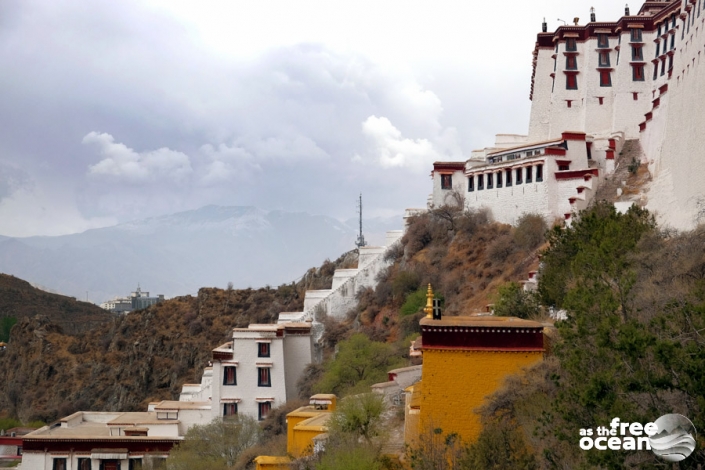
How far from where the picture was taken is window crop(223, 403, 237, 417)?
42844 millimetres

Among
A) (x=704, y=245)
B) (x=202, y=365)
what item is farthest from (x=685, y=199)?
(x=202, y=365)

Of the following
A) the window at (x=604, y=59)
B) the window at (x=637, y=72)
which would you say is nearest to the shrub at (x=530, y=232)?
the window at (x=637, y=72)

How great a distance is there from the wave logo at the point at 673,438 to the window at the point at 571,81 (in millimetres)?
40560

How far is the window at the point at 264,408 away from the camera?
43.2 m

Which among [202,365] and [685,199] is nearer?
[685,199]

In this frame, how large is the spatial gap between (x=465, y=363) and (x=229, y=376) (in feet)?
80.8

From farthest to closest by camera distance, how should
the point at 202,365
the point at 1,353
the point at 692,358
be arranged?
the point at 1,353, the point at 202,365, the point at 692,358

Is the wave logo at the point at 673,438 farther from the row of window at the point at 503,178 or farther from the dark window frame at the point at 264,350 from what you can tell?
the row of window at the point at 503,178

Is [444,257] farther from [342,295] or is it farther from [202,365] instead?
[202,365]

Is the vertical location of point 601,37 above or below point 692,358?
above

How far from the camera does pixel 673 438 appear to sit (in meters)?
14.3

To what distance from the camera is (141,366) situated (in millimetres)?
61156

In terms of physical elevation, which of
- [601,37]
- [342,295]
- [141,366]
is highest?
[601,37]

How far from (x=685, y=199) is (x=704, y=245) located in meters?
8.87
